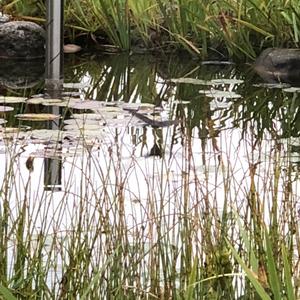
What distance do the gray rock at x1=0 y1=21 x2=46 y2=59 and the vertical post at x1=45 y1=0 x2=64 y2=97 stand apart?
1.55 meters

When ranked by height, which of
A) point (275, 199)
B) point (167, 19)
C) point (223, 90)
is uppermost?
point (167, 19)

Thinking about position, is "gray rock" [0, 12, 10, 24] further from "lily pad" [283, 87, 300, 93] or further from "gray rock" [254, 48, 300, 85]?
"lily pad" [283, 87, 300, 93]

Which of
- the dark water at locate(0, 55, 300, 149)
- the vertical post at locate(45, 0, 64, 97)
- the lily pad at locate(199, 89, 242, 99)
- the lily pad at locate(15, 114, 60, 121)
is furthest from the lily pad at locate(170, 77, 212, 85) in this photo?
the lily pad at locate(15, 114, 60, 121)

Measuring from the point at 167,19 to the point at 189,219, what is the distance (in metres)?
5.45

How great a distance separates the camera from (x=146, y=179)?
8.52ft

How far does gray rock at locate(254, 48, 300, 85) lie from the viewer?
22.5 feet

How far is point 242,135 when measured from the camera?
15.3ft

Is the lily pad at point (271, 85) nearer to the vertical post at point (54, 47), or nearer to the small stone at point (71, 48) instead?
the vertical post at point (54, 47)

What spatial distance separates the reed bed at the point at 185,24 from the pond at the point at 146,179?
26cm

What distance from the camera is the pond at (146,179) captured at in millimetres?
2373

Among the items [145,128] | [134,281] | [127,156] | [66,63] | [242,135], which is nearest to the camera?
[134,281]

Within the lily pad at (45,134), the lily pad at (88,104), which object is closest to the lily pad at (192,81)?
the lily pad at (88,104)

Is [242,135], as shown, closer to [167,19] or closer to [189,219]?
[189,219]

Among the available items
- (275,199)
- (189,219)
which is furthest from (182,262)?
(275,199)
